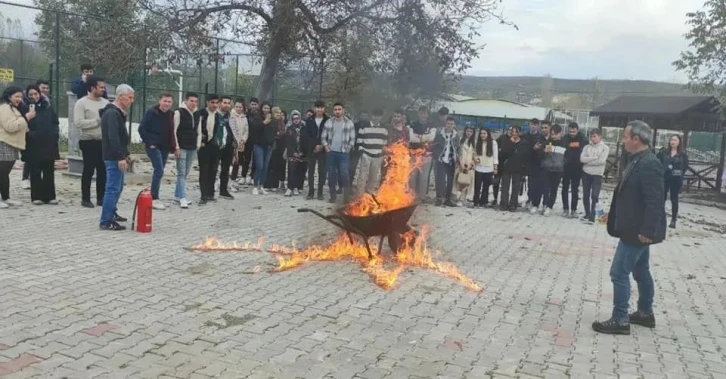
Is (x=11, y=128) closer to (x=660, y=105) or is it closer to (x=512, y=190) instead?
(x=512, y=190)

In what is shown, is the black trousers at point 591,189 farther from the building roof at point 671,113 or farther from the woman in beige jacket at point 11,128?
the building roof at point 671,113

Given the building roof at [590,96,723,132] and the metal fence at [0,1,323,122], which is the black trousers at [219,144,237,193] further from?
the building roof at [590,96,723,132]

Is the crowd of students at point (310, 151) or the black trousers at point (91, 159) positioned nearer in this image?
the black trousers at point (91, 159)

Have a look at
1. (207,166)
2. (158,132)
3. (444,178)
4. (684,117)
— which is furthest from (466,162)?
(684,117)

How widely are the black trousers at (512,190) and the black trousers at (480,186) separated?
1.00 ft

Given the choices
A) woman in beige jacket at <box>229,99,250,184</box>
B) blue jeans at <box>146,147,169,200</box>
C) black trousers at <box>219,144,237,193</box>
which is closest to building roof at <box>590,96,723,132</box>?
woman in beige jacket at <box>229,99,250,184</box>

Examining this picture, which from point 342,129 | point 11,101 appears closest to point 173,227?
point 11,101

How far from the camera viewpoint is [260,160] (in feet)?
41.5

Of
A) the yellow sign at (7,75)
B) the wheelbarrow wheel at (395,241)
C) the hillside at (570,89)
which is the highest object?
the hillside at (570,89)

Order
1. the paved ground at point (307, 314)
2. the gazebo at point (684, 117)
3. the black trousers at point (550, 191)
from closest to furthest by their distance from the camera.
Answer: the paved ground at point (307, 314) < the black trousers at point (550, 191) < the gazebo at point (684, 117)

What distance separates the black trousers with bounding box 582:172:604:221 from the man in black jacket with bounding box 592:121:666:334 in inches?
260

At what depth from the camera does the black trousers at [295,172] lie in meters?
12.8

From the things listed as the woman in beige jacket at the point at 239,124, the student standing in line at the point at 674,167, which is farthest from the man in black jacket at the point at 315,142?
the student standing in line at the point at 674,167

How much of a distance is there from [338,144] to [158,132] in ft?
11.3
